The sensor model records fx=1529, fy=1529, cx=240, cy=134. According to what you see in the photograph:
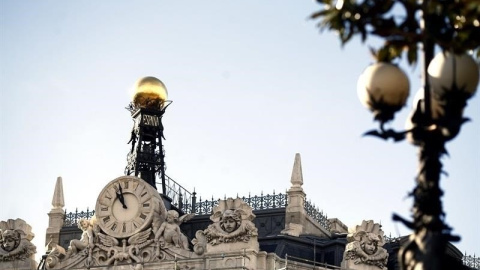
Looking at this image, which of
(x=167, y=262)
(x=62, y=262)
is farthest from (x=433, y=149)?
(x=62, y=262)

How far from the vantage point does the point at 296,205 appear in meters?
82.4

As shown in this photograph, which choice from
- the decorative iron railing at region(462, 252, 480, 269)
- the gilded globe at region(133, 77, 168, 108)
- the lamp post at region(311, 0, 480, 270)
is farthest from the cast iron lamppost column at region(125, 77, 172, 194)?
the lamp post at region(311, 0, 480, 270)

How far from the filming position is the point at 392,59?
2092 cm

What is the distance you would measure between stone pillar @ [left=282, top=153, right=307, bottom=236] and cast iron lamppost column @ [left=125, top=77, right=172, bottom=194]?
7.01m

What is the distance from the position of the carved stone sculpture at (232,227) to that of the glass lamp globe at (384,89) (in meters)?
54.2

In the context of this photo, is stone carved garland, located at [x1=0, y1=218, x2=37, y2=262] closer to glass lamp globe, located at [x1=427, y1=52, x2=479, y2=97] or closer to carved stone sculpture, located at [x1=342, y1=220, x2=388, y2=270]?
carved stone sculpture, located at [x1=342, y1=220, x2=388, y2=270]

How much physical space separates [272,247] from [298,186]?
18.0 ft

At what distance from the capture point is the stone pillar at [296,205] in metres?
81.8

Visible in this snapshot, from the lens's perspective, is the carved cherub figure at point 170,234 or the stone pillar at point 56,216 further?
the stone pillar at point 56,216

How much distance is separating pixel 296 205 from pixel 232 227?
25.9 feet

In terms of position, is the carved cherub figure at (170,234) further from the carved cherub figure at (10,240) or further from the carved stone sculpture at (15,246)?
the carved cherub figure at (10,240)

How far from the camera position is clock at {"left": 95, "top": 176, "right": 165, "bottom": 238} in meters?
77.7

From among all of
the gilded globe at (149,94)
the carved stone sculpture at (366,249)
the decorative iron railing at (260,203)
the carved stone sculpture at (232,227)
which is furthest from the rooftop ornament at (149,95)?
the carved stone sculpture at (366,249)

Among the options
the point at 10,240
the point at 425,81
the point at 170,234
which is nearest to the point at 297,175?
the point at 170,234
